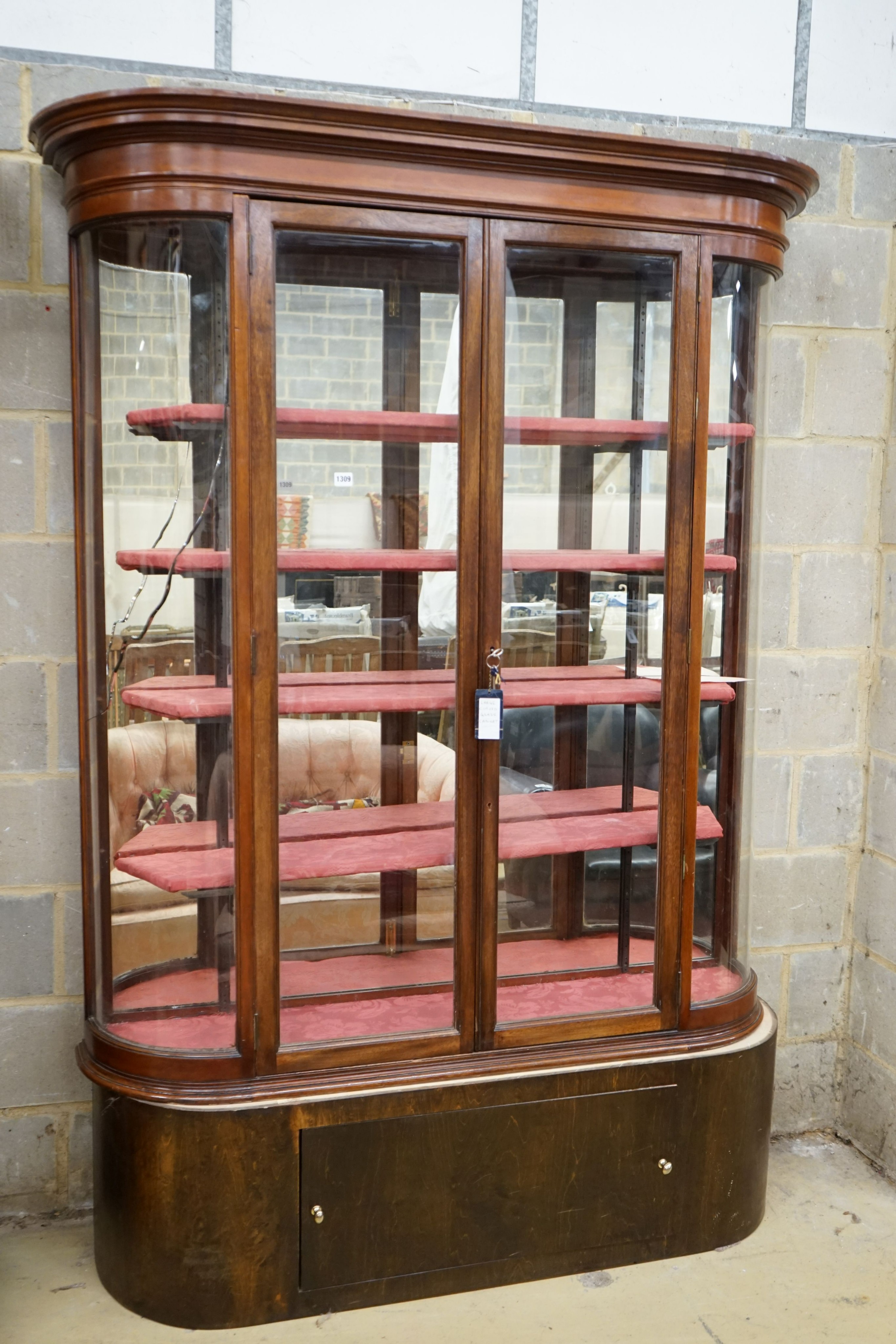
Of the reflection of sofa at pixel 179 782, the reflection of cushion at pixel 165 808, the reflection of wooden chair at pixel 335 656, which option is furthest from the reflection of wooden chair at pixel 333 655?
the reflection of cushion at pixel 165 808

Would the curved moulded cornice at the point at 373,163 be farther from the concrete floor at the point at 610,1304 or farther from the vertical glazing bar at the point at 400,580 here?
the concrete floor at the point at 610,1304

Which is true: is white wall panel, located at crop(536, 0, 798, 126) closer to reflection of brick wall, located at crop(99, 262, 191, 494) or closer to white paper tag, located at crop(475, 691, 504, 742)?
reflection of brick wall, located at crop(99, 262, 191, 494)

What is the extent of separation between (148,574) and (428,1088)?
1137mm

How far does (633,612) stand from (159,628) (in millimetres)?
963

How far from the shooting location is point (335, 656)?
2.26 m

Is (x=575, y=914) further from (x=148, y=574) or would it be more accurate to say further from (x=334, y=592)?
(x=148, y=574)

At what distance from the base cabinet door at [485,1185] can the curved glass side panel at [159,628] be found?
37cm

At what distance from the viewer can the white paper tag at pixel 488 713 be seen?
2236 millimetres

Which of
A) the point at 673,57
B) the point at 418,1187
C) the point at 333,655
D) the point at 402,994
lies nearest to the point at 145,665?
the point at 333,655

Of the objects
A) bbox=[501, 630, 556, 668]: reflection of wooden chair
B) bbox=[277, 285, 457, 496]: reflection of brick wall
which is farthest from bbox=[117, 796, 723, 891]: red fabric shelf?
bbox=[277, 285, 457, 496]: reflection of brick wall

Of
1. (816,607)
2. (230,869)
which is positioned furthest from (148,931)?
(816,607)

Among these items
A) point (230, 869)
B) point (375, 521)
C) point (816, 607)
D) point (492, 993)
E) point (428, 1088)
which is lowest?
point (428, 1088)

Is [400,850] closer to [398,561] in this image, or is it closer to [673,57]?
[398,561]

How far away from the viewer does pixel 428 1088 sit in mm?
2244
